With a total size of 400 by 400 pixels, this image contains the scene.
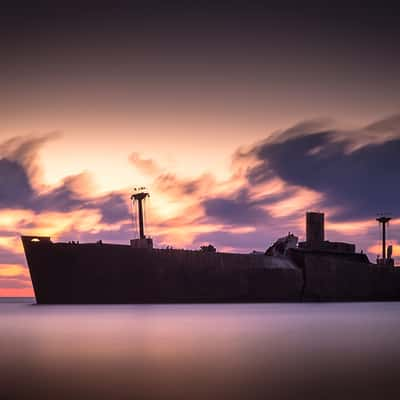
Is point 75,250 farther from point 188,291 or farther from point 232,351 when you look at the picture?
point 232,351

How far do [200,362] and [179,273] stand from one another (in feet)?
63.6

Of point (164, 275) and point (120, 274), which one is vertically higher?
point (120, 274)

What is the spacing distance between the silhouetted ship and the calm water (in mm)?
6925

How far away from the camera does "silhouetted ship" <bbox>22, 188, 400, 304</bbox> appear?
96.7 ft

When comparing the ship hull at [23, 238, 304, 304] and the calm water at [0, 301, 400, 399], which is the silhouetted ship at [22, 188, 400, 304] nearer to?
the ship hull at [23, 238, 304, 304]

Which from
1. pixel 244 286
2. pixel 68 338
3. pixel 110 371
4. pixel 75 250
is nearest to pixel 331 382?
pixel 110 371

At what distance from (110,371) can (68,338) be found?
8.39 meters

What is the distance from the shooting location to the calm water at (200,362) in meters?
8.90

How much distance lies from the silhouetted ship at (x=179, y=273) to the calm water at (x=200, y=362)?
6.92 meters

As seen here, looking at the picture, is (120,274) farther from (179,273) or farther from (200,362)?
(200,362)

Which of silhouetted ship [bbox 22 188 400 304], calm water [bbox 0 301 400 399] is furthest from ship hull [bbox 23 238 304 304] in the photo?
calm water [bbox 0 301 400 399]

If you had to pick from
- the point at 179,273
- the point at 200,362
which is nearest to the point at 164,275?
the point at 179,273

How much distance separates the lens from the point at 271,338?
60.9 ft

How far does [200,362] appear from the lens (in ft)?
40.9
